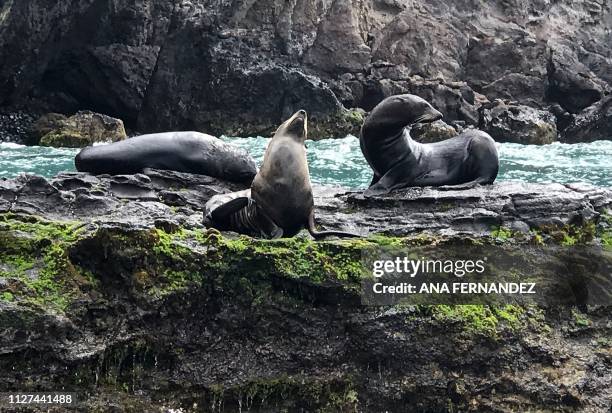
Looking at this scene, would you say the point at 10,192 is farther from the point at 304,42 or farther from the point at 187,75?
the point at 304,42

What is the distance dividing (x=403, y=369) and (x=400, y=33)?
71.6ft

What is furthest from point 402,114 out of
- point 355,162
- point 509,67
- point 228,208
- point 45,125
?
point 509,67

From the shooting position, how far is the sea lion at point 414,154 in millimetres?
7152

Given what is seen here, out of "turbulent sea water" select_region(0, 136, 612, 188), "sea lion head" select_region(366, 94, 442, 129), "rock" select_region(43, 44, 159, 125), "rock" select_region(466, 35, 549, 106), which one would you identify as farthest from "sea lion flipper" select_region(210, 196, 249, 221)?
"rock" select_region(466, 35, 549, 106)

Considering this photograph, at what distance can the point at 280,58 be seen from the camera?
2248 centimetres

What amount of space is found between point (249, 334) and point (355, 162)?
38.4ft

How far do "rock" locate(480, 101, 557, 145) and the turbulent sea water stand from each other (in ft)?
1.87

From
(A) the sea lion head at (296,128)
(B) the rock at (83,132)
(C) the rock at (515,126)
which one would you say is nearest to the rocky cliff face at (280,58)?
(C) the rock at (515,126)

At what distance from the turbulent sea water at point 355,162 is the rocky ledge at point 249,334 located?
761 cm

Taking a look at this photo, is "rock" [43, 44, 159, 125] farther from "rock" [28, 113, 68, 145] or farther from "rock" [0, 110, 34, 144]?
"rock" [28, 113, 68, 145]

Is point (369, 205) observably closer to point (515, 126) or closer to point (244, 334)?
point (244, 334)

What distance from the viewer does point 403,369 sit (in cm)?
480

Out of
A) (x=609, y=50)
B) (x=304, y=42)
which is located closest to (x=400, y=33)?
(x=304, y=42)

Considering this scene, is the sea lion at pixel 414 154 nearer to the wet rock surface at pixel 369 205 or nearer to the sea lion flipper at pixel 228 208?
the wet rock surface at pixel 369 205
